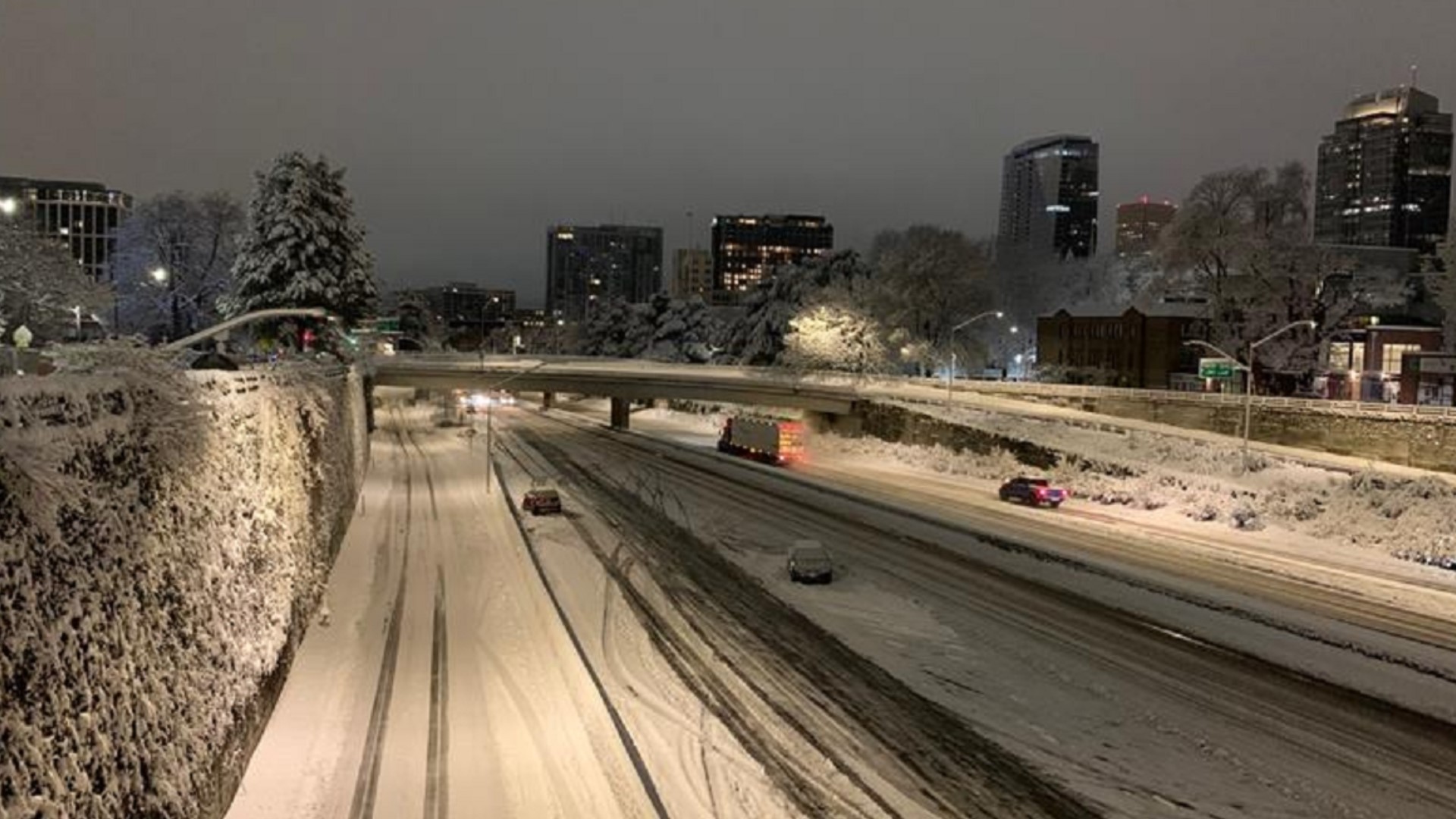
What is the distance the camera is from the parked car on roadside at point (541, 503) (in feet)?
167

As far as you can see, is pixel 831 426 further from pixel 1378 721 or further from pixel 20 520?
pixel 20 520

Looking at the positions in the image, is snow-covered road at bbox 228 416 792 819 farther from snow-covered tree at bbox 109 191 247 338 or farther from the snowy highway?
snow-covered tree at bbox 109 191 247 338

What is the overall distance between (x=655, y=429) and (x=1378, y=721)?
81824mm

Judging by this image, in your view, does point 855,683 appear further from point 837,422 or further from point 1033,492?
point 837,422

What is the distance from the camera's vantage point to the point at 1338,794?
19172 mm

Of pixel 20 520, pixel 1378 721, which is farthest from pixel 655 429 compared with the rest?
pixel 20 520

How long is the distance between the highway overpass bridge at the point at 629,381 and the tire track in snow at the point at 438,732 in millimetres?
47758

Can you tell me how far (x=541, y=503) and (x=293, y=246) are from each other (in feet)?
88.5

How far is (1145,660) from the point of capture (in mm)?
27500

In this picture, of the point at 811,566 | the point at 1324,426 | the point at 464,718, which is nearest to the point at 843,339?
the point at 1324,426

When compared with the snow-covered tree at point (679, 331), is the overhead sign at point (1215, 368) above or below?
below

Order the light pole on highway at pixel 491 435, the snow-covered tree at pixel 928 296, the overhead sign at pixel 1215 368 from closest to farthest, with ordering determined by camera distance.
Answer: the light pole on highway at pixel 491 435, the overhead sign at pixel 1215 368, the snow-covered tree at pixel 928 296

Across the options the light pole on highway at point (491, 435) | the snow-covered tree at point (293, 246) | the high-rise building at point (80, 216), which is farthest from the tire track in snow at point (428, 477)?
the high-rise building at point (80, 216)

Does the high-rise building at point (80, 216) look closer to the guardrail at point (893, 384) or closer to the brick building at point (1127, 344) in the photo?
the guardrail at point (893, 384)
